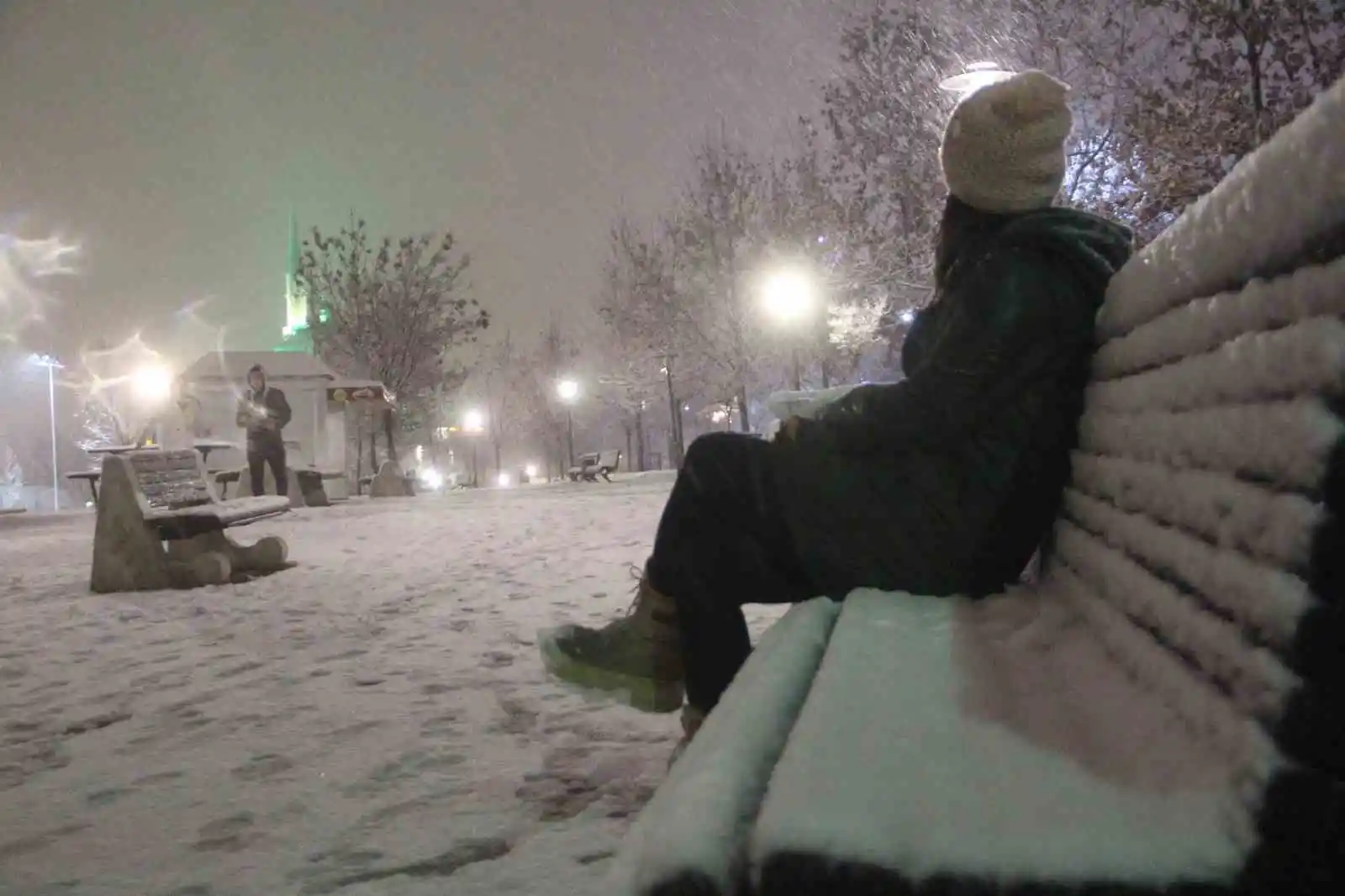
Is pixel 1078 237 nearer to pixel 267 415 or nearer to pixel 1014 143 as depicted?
pixel 1014 143

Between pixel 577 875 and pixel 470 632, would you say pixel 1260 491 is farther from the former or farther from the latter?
pixel 470 632

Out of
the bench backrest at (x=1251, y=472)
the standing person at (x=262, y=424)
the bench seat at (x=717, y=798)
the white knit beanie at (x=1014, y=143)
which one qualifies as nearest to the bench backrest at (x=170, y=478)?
the standing person at (x=262, y=424)

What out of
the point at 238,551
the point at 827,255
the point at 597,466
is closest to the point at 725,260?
the point at 827,255

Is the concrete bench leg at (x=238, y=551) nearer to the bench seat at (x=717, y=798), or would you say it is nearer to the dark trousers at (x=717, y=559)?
the dark trousers at (x=717, y=559)

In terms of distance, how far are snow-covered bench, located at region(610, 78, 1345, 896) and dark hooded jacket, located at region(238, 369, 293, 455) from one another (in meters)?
11.3

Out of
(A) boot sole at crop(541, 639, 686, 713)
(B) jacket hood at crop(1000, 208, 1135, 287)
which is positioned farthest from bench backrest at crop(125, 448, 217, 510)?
(B) jacket hood at crop(1000, 208, 1135, 287)

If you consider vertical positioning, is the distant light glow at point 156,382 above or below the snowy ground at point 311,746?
above

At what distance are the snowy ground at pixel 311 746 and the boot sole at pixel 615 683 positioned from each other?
0.25 meters

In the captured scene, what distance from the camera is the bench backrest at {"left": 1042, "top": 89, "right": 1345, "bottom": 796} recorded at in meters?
0.65

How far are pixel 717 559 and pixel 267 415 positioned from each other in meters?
10.9

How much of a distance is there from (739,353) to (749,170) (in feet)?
18.1

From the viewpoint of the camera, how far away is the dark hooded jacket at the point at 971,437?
1719 mm

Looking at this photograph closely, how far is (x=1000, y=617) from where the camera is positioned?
1.50m

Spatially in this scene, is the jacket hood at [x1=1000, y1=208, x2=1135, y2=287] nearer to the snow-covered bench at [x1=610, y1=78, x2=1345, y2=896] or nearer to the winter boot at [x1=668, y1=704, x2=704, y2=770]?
the snow-covered bench at [x1=610, y1=78, x2=1345, y2=896]
